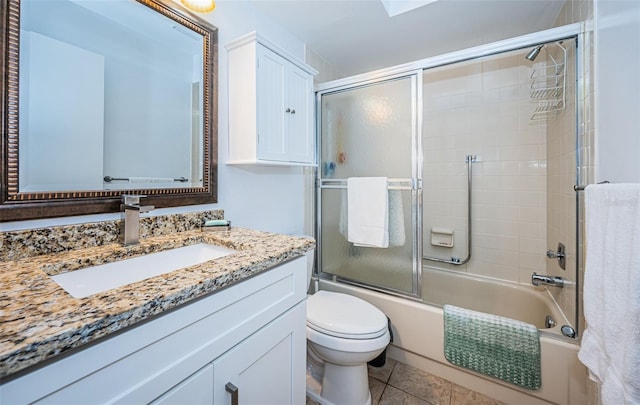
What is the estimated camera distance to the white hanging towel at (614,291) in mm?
757

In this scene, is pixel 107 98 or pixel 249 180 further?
pixel 249 180

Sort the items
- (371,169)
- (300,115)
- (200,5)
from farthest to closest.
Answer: (371,169)
(300,115)
(200,5)

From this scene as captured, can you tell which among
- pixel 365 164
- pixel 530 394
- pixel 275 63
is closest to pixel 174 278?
pixel 275 63

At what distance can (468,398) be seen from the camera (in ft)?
4.83

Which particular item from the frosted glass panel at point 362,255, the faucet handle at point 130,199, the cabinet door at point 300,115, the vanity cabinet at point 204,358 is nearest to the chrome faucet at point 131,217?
the faucet handle at point 130,199

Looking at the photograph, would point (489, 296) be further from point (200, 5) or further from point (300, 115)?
point (200, 5)

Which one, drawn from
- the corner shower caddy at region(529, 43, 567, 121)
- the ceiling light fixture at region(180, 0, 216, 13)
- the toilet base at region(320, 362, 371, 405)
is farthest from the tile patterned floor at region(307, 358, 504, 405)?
the ceiling light fixture at region(180, 0, 216, 13)

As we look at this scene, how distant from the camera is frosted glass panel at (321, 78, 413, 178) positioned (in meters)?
1.74

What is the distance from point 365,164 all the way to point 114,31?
1454 mm

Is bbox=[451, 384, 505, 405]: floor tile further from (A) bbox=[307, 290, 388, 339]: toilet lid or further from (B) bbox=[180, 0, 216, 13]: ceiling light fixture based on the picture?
(B) bbox=[180, 0, 216, 13]: ceiling light fixture

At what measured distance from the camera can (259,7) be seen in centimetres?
160

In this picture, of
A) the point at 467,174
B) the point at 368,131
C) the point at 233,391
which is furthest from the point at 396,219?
the point at 233,391

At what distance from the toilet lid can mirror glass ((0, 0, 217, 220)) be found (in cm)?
81

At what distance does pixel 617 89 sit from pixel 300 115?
1385 mm
